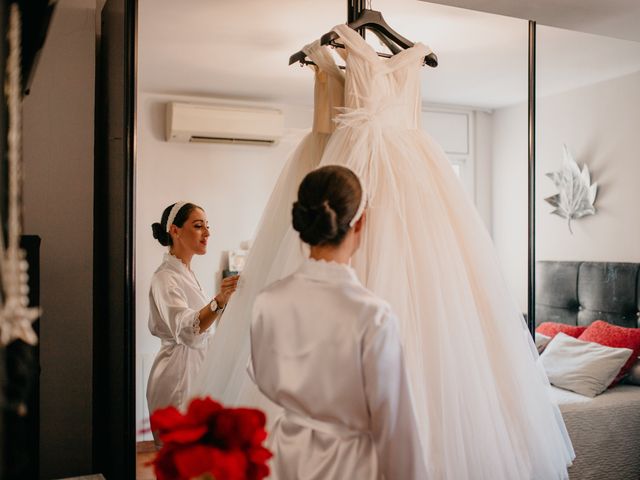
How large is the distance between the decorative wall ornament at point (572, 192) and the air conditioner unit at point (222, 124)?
1.29 m

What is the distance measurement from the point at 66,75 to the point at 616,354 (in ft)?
7.62

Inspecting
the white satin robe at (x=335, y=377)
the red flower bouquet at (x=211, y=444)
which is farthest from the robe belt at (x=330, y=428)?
the red flower bouquet at (x=211, y=444)

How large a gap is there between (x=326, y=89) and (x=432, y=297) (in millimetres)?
745

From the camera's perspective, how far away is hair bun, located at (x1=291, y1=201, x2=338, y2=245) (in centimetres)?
129

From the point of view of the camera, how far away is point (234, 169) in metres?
1.99

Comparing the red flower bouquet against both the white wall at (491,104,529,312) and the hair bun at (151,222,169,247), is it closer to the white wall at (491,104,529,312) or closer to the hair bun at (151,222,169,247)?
the hair bun at (151,222,169,247)

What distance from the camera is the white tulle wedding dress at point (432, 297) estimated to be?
164 cm

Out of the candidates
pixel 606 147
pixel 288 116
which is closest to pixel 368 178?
pixel 288 116

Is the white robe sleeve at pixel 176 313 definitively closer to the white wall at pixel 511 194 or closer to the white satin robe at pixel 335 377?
the white satin robe at pixel 335 377

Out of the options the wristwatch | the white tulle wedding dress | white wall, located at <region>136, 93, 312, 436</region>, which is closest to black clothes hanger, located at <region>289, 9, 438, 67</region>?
the white tulle wedding dress

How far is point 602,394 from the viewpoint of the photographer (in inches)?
99.2

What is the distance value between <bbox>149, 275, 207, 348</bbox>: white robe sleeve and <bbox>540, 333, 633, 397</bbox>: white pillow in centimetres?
149

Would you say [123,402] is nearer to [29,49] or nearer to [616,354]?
[29,49]

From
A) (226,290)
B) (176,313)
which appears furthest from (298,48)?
(176,313)
